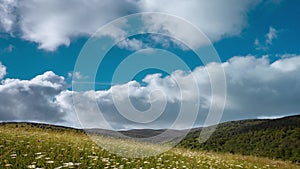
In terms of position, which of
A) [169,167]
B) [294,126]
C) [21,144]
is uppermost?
[294,126]

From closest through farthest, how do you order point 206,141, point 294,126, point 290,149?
point 290,149, point 294,126, point 206,141

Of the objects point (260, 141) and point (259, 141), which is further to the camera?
point (259, 141)

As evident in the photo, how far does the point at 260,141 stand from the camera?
3083 inches

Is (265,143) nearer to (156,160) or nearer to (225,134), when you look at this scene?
(225,134)

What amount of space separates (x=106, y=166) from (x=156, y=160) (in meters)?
3.23

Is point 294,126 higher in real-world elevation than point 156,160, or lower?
higher

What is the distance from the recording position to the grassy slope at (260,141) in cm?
6769

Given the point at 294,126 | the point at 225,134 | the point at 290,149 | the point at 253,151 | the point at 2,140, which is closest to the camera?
the point at 2,140

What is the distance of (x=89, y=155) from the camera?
463 inches

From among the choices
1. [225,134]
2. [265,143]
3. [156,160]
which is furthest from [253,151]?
[156,160]

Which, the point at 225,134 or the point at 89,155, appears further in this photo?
the point at 225,134

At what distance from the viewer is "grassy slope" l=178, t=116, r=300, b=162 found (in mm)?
67688

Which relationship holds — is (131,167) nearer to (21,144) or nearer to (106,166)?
(106,166)

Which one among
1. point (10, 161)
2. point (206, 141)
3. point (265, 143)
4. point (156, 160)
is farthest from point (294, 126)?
point (10, 161)
